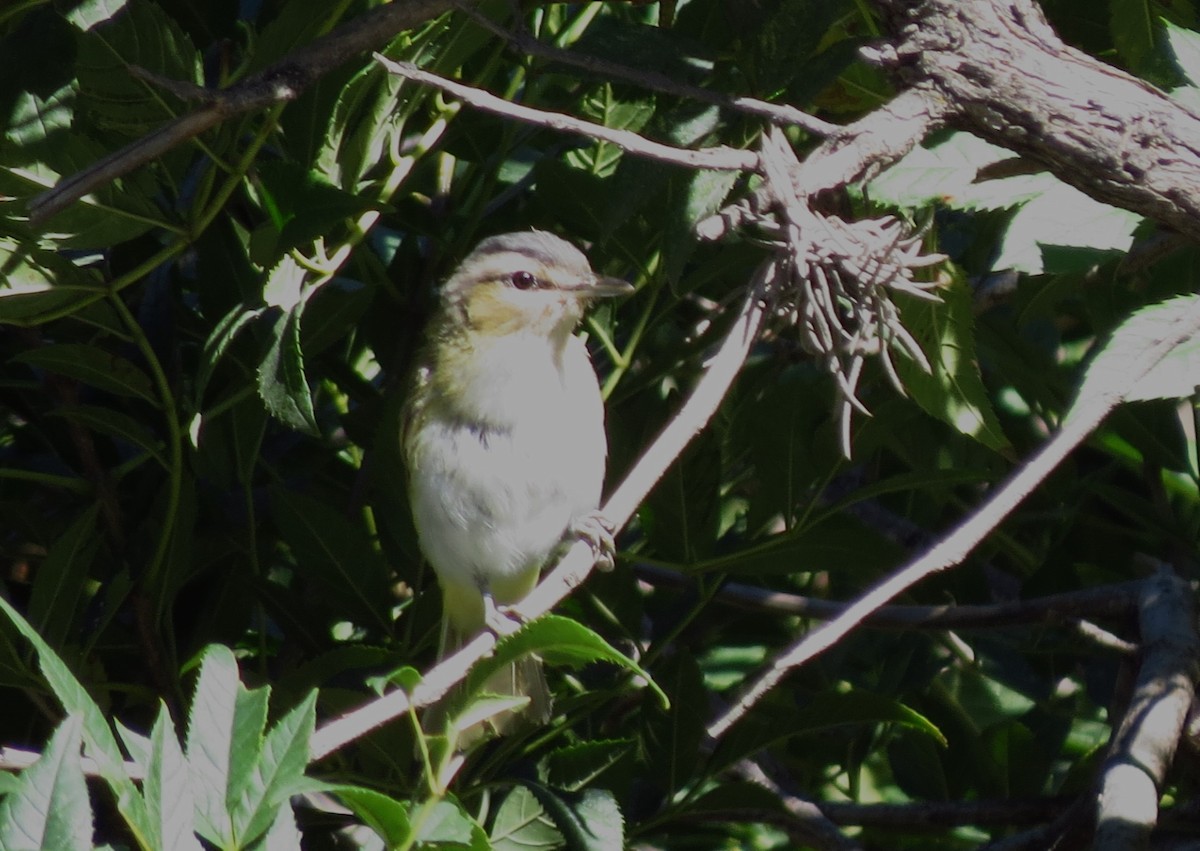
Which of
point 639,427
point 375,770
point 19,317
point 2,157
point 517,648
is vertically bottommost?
point 375,770

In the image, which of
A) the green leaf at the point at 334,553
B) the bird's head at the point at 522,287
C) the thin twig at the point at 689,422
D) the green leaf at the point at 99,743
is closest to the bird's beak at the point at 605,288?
the bird's head at the point at 522,287

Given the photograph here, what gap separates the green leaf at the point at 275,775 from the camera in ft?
5.55

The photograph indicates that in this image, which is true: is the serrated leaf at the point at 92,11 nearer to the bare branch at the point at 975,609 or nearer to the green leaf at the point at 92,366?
the green leaf at the point at 92,366

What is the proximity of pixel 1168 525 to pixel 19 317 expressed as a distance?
2481mm

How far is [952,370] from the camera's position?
2477mm

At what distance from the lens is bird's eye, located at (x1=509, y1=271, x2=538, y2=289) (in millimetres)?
3395

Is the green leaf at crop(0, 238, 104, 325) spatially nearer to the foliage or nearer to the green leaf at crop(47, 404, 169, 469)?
the foliage

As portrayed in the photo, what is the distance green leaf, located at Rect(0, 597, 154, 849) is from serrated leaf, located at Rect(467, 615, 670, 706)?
1.55 feet

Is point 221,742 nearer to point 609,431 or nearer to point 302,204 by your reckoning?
point 302,204

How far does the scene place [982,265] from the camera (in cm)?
329

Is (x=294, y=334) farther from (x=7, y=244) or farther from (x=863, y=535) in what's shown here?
(x=863, y=535)

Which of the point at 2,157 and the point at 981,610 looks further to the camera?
the point at 981,610

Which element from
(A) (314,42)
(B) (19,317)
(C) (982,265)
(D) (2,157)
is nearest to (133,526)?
(B) (19,317)

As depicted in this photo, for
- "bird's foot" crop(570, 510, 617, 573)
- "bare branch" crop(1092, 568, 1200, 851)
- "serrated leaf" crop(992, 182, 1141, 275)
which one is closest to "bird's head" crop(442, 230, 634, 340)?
"bird's foot" crop(570, 510, 617, 573)
